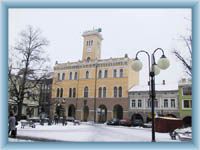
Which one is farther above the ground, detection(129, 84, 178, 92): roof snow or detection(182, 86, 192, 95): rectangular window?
Answer: detection(129, 84, 178, 92): roof snow

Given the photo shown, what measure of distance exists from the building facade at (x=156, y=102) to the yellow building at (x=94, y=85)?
2.05 feet

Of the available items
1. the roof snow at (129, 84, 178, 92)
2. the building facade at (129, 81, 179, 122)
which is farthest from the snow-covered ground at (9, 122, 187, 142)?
the roof snow at (129, 84, 178, 92)

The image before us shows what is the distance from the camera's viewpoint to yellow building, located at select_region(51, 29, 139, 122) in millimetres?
23500

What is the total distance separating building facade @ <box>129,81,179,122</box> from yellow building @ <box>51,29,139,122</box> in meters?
0.62

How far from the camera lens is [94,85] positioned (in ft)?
80.1

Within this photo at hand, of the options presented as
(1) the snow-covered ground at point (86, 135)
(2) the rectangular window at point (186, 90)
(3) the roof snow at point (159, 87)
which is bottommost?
(1) the snow-covered ground at point (86, 135)

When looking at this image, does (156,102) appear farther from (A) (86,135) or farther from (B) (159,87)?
(A) (86,135)

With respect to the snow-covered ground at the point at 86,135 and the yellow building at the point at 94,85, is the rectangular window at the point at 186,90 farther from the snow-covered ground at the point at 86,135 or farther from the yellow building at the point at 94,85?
the snow-covered ground at the point at 86,135

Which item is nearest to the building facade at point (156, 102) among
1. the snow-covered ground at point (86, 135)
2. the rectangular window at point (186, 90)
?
the rectangular window at point (186, 90)

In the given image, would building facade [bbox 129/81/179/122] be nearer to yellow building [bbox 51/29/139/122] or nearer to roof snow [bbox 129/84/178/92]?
roof snow [bbox 129/84/178/92]

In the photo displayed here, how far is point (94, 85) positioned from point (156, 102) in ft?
18.7

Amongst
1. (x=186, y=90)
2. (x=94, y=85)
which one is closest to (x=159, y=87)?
(x=186, y=90)

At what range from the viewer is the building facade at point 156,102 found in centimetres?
2117
